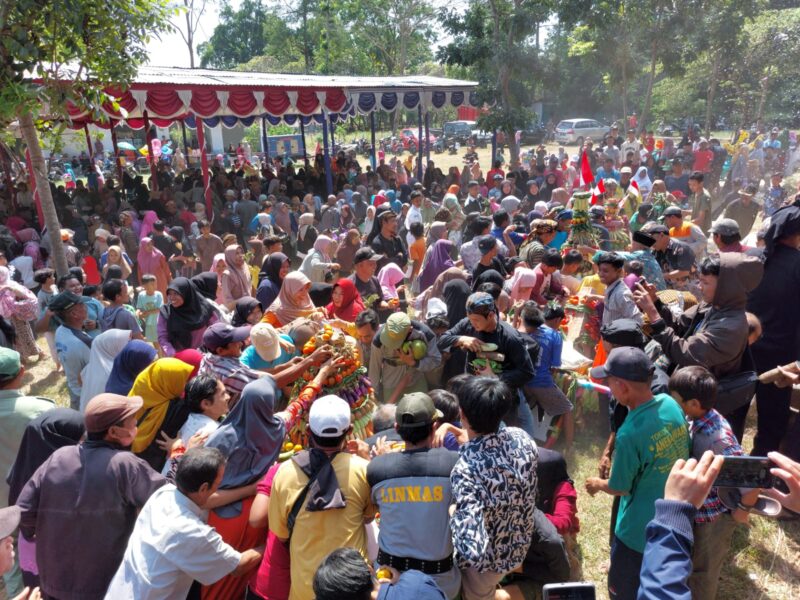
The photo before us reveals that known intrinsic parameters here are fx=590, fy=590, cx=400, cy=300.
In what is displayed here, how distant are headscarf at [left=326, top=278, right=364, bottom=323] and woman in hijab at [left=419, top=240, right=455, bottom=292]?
1.41 metres

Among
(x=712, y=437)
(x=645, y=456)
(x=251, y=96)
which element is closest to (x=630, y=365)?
(x=645, y=456)

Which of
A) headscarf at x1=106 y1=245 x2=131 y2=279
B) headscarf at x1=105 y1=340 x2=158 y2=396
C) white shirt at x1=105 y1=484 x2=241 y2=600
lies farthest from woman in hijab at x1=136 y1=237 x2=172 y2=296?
white shirt at x1=105 y1=484 x2=241 y2=600

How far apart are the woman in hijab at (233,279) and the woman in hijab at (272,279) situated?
0.85m

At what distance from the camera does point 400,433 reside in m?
2.48

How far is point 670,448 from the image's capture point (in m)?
2.73

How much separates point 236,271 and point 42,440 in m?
3.75

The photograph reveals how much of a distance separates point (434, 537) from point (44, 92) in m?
6.36

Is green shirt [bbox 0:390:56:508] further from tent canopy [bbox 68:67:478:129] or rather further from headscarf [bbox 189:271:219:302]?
tent canopy [bbox 68:67:478:129]

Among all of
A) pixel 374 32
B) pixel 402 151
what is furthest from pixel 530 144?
pixel 374 32

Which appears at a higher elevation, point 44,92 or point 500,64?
point 500,64

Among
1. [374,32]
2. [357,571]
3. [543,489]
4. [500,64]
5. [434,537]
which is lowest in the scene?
[543,489]

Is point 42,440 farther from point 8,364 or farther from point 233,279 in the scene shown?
point 233,279

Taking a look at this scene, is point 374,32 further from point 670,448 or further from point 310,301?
point 670,448

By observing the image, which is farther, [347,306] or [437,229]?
[437,229]
